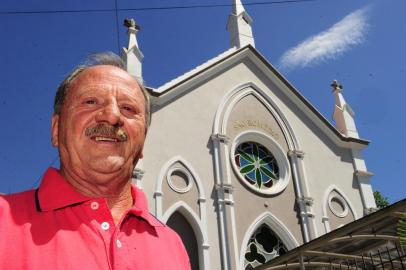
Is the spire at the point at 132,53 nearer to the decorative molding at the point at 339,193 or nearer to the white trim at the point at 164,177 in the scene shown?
the white trim at the point at 164,177

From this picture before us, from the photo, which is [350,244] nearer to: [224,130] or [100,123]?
[224,130]

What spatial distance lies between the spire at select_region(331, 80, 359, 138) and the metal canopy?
21.8ft

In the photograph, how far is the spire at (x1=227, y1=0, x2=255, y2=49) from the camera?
53.9 ft

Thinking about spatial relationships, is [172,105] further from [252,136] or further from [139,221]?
[139,221]

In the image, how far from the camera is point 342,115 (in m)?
17.2

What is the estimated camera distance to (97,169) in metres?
1.90

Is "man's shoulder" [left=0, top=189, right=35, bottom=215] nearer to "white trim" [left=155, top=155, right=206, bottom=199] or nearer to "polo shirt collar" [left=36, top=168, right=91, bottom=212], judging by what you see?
"polo shirt collar" [left=36, top=168, right=91, bottom=212]

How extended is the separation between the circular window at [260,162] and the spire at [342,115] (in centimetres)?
376

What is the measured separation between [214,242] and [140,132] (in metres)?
9.97

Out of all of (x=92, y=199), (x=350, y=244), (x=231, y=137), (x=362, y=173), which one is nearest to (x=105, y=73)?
(x=92, y=199)

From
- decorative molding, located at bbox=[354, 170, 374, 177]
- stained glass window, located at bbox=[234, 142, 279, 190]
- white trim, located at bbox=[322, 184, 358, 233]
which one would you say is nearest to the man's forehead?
stained glass window, located at bbox=[234, 142, 279, 190]

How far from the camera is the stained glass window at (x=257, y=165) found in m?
13.6

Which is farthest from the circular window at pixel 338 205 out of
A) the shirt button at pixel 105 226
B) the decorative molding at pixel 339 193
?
the shirt button at pixel 105 226

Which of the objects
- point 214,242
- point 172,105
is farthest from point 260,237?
point 172,105
